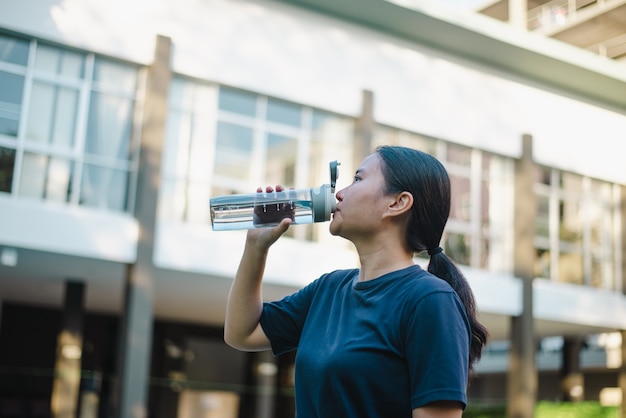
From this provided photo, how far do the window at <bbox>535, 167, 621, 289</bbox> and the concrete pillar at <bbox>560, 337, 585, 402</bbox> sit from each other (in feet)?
8.76

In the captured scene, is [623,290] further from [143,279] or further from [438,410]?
[438,410]

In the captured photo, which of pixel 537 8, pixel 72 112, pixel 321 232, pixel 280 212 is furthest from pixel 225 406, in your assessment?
pixel 537 8

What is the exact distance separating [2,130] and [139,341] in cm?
345

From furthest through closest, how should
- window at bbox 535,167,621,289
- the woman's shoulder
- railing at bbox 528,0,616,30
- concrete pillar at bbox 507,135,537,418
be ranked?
railing at bbox 528,0,616,30, window at bbox 535,167,621,289, concrete pillar at bbox 507,135,537,418, the woman's shoulder

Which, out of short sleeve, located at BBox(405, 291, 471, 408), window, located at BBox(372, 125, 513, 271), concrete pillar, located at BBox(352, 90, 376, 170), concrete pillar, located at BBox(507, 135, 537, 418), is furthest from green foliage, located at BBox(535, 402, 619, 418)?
short sleeve, located at BBox(405, 291, 471, 408)

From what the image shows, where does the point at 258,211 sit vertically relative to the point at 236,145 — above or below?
below

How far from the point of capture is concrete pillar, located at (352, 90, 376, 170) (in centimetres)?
1457

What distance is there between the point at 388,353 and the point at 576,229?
56.8ft

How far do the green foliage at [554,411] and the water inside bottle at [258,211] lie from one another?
50.9 feet

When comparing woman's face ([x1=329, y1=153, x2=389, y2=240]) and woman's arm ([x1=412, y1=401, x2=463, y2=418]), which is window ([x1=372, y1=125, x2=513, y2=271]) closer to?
woman's face ([x1=329, y1=153, x2=389, y2=240])

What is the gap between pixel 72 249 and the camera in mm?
11766

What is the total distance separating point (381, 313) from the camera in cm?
180

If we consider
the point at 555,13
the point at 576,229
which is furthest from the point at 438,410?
the point at 555,13

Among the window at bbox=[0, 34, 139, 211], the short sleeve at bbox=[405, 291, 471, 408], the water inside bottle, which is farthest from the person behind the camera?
the window at bbox=[0, 34, 139, 211]
